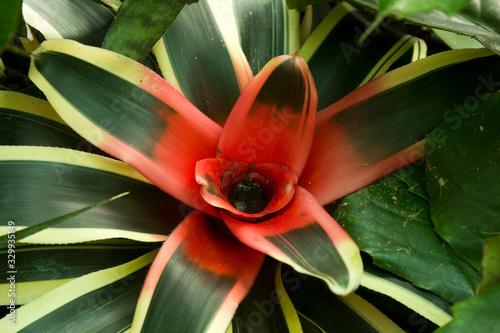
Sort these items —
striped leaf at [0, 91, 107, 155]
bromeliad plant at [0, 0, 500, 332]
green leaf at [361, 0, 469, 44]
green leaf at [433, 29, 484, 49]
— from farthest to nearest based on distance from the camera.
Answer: green leaf at [433, 29, 484, 49] < striped leaf at [0, 91, 107, 155] < bromeliad plant at [0, 0, 500, 332] < green leaf at [361, 0, 469, 44]

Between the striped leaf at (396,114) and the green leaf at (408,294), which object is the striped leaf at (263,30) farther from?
the green leaf at (408,294)

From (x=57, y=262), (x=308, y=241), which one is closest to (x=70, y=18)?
Answer: (x=57, y=262)

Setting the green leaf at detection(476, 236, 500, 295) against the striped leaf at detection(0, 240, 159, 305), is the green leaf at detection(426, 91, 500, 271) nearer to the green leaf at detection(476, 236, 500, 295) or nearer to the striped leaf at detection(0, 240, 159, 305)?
the green leaf at detection(476, 236, 500, 295)

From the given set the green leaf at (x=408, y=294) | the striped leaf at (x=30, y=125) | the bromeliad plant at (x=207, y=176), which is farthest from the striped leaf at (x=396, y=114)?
the striped leaf at (x=30, y=125)

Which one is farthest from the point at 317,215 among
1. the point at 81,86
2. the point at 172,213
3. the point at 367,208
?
the point at 81,86

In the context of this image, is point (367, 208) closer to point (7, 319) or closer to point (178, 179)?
point (178, 179)

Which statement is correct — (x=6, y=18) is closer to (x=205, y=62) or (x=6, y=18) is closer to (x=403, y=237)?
(x=205, y=62)

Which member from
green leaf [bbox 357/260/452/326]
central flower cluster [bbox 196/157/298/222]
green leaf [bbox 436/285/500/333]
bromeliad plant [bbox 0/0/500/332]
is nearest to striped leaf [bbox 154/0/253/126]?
bromeliad plant [bbox 0/0/500/332]
